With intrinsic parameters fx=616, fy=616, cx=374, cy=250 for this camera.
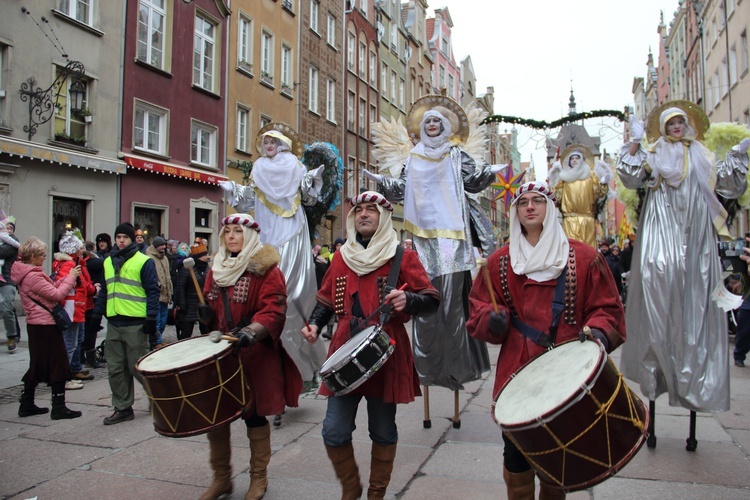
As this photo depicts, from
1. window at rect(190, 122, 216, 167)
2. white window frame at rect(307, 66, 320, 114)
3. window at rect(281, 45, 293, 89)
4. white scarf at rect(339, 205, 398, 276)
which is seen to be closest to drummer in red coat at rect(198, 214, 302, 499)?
white scarf at rect(339, 205, 398, 276)

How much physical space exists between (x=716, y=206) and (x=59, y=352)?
5.86 meters

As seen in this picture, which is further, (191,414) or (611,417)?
(191,414)

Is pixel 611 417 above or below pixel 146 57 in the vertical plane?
below

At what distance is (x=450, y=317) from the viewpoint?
17.5 feet

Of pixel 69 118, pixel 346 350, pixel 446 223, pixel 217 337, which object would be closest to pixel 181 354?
pixel 217 337

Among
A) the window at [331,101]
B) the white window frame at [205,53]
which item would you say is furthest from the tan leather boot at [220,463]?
the window at [331,101]

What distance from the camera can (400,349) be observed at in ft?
11.4

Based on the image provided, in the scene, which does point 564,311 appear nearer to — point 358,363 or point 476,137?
point 358,363

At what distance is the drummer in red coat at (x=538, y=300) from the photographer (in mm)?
2924

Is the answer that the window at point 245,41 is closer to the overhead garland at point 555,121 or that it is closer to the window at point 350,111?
the window at point 350,111

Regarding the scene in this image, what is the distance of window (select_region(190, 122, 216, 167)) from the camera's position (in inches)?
770

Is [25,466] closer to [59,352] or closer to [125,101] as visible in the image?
[59,352]

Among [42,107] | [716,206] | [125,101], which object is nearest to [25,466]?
[716,206]

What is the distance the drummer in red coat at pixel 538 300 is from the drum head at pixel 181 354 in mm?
1407
